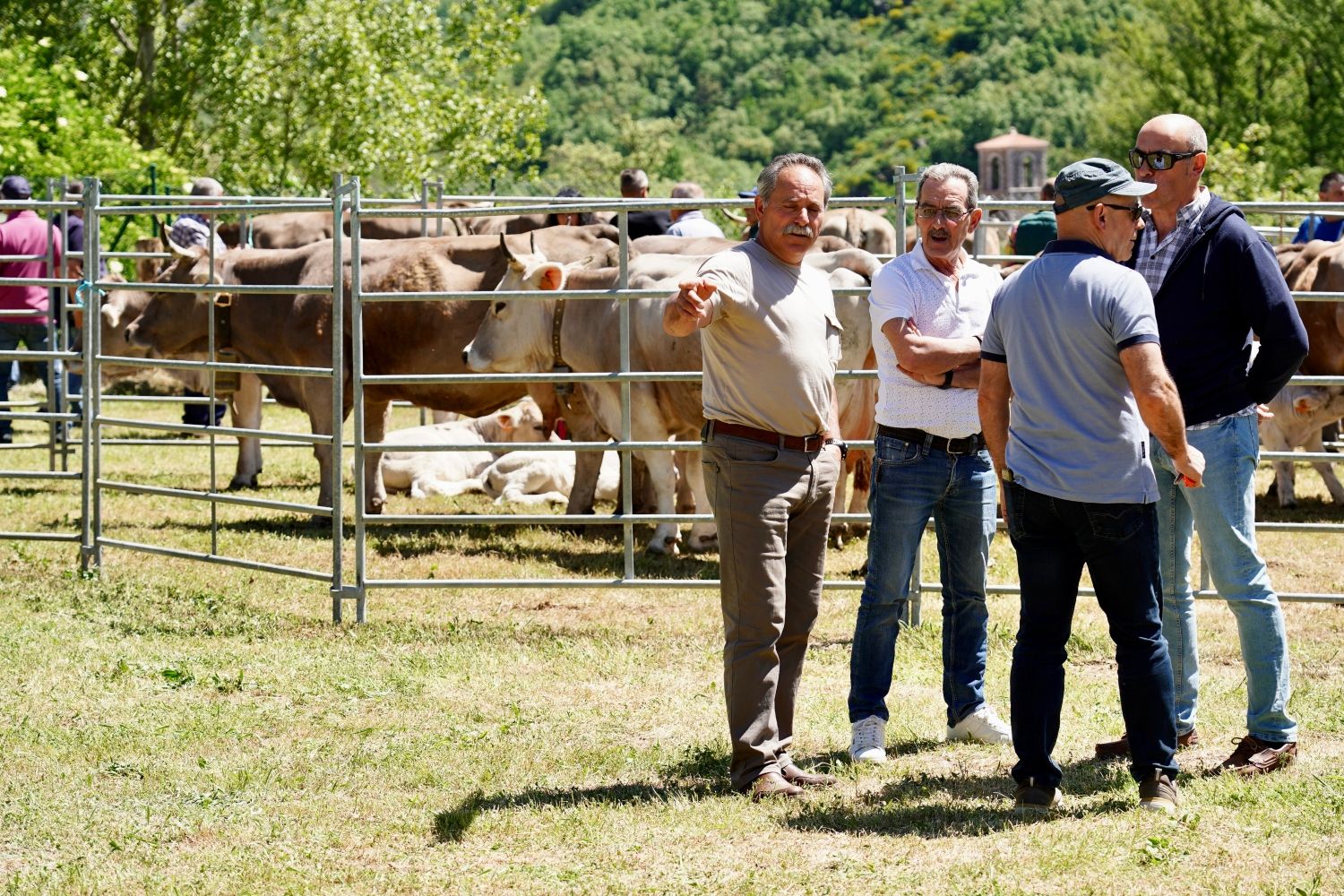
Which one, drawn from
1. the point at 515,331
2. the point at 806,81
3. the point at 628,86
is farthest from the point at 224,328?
the point at 806,81

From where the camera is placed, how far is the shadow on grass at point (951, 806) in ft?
16.4

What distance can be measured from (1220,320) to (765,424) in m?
1.50

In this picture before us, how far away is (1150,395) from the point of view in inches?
183

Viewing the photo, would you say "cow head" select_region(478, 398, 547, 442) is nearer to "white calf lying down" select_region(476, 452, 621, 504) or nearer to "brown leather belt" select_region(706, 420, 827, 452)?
"white calf lying down" select_region(476, 452, 621, 504)

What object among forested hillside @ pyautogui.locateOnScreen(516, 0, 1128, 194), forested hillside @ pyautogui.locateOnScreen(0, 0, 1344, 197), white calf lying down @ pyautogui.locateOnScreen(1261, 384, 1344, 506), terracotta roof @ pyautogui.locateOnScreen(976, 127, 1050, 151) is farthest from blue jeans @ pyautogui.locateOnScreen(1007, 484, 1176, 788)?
terracotta roof @ pyautogui.locateOnScreen(976, 127, 1050, 151)

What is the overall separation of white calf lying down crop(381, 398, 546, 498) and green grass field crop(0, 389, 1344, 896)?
2826 millimetres

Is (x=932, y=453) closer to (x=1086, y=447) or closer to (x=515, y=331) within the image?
(x=1086, y=447)

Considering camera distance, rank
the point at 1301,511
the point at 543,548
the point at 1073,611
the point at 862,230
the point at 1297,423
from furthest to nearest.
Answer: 1. the point at 862,230
2. the point at 1301,511
3. the point at 1297,423
4. the point at 543,548
5. the point at 1073,611

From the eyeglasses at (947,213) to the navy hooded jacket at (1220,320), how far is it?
2.32ft

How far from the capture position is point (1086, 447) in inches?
188

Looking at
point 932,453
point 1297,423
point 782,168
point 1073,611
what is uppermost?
point 782,168

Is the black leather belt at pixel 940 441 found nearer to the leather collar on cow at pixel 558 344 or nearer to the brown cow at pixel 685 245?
the leather collar on cow at pixel 558 344

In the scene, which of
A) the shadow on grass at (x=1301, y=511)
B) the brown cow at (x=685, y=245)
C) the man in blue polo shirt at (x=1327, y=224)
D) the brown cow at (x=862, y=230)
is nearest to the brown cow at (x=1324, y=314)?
the shadow on grass at (x=1301, y=511)

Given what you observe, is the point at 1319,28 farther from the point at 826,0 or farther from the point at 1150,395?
the point at 826,0
